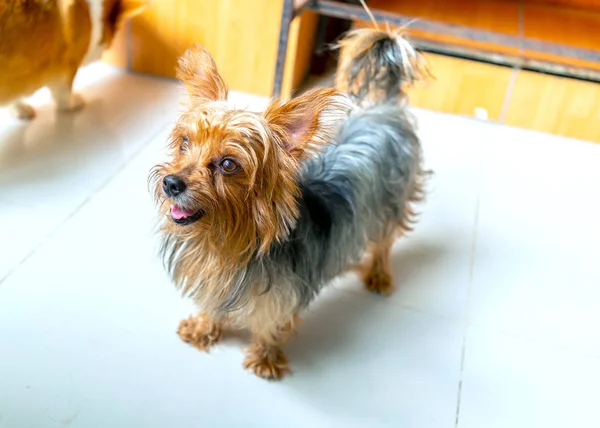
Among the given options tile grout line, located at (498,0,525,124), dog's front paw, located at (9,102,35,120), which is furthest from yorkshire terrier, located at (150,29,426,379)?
dog's front paw, located at (9,102,35,120)

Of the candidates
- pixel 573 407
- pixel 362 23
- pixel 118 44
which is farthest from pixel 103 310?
pixel 362 23

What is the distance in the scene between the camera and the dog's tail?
176 cm

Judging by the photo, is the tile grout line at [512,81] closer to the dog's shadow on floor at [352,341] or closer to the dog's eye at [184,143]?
the dog's shadow on floor at [352,341]

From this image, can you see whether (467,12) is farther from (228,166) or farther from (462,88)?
(228,166)

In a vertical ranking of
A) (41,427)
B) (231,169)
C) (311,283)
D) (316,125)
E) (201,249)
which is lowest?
(41,427)

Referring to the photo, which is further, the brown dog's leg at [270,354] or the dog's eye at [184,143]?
the brown dog's leg at [270,354]

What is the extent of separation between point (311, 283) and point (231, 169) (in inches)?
19.3

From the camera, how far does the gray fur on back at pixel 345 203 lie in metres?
1.44

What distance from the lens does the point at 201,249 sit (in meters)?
1.37

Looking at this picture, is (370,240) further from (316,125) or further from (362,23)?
(362,23)

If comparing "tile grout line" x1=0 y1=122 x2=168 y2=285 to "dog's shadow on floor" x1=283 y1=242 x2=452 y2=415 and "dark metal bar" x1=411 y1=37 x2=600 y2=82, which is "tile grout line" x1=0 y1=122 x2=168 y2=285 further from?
"dark metal bar" x1=411 y1=37 x2=600 y2=82

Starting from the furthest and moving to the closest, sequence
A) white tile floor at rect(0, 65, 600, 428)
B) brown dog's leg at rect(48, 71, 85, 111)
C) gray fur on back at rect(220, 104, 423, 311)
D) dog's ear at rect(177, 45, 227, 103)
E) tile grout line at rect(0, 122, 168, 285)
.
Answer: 1. brown dog's leg at rect(48, 71, 85, 111)
2. tile grout line at rect(0, 122, 168, 285)
3. white tile floor at rect(0, 65, 600, 428)
4. gray fur on back at rect(220, 104, 423, 311)
5. dog's ear at rect(177, 45, 227, 103)

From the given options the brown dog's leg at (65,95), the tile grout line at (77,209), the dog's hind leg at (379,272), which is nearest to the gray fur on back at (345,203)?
the dog's hind leg at (379,272)

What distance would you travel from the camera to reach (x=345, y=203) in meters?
1.57
